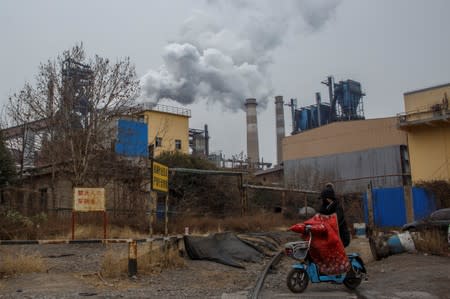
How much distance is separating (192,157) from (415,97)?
60.8 feet

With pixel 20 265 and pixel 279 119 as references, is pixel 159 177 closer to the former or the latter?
pixel 20 265

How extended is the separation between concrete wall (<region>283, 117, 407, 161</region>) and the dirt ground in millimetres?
39719

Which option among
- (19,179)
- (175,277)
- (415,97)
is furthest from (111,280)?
(415,97)

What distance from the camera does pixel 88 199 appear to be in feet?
47.5

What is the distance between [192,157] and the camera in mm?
34969

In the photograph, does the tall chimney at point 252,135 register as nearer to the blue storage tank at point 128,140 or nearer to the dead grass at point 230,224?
the blue storage tank at point 128,140

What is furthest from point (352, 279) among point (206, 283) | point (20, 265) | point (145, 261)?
point (20, 265)

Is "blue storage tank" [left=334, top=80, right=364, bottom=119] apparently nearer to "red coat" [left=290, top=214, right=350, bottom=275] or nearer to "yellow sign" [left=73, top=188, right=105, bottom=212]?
"yellow sign" [left=73, top=188, right=105, bottom=212]

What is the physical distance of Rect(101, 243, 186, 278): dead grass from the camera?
9555 mm

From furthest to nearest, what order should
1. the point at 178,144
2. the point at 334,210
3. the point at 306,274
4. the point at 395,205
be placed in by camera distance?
1. the point at 178,144
2. the point at 395,205
3. the point at 334,210
4. the point at 306,274

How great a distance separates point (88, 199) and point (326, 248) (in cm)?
828

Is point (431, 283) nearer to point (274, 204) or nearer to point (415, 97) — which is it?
point (274, 204)

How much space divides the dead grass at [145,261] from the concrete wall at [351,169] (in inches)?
1396

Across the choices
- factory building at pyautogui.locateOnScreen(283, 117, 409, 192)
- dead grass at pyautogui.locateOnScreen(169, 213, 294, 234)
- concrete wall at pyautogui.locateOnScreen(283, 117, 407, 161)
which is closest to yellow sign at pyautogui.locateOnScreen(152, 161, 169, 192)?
dead grass at pyautogui.locateOnScreen(169, 213, 294, 234)
